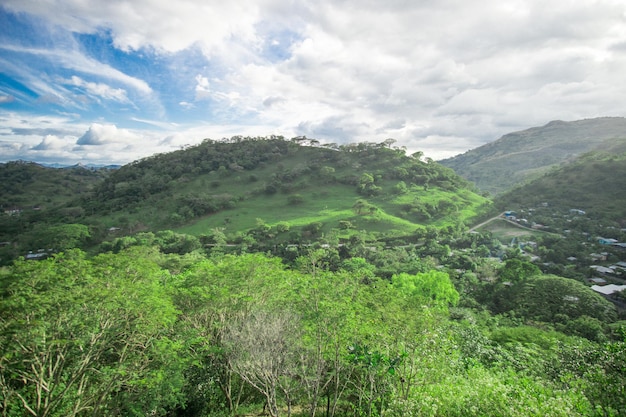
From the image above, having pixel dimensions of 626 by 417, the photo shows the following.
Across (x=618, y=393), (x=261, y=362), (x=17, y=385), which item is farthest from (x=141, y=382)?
(x=618, y=393)

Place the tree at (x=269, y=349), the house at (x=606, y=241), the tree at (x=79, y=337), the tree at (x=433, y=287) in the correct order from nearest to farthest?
the tree at (x=79, y=337) < the tree at (x=269, y=349) < the tree at (x=433, y=287) < the house at (x=606, y=241)

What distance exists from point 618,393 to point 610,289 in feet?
154

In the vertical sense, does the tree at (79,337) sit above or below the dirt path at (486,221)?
above

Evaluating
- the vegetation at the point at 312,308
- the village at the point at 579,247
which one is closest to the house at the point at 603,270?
the village at the point at 579,247

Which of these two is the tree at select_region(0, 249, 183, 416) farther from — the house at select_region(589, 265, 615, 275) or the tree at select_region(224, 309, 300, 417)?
the house at select_region(589, 265, 615, 275)

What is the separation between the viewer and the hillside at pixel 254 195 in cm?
7125

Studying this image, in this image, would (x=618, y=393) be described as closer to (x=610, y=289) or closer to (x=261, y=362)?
(x=261, y=362)

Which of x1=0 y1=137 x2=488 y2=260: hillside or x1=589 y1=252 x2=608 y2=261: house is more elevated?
x1=0 y1=137 x2=488 y2=260: hillside

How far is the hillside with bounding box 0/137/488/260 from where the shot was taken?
71.2 metres

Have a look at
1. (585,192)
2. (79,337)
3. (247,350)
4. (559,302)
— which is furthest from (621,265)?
(79,337)

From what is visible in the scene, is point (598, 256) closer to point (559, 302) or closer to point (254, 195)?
point (559, 302)

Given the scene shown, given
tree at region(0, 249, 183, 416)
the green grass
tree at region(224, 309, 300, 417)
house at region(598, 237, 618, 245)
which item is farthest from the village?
tree at region(0, 249, 183, 416)

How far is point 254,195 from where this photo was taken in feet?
312

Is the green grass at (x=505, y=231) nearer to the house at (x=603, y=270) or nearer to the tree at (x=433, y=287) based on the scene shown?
the house at (x=603, y=270)
